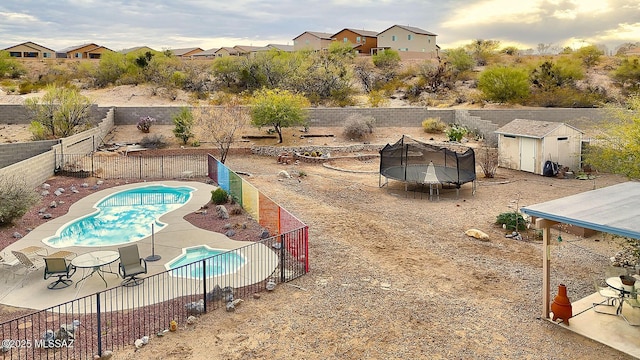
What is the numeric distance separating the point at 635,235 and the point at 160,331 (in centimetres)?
904

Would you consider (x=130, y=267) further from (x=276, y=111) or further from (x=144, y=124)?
(x=144, y=124)

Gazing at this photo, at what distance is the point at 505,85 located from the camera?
4128 cm

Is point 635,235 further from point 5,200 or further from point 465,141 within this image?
point 465,141

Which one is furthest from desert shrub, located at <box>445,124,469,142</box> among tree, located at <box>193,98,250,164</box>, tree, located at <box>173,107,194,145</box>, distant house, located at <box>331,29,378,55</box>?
distant house, located at <box>331,29,378,55</box>

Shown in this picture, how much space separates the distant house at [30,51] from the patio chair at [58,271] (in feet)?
316

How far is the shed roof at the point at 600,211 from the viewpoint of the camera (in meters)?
9.09

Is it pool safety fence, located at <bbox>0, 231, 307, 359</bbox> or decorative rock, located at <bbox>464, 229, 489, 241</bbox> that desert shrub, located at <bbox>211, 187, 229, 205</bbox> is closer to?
pool safety fence, located at <bbox>0, 231, 307, 359</bbox>

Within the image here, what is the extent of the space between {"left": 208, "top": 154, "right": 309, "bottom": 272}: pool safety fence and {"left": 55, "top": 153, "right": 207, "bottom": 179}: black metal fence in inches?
213

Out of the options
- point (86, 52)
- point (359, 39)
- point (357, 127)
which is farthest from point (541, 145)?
point (86, 52)

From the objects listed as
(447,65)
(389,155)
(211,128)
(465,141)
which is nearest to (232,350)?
(389,155)

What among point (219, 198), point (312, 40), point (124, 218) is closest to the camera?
point (124, 218)

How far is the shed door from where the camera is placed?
87.3ft

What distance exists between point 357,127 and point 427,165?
10782mm

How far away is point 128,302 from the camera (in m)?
11.1
